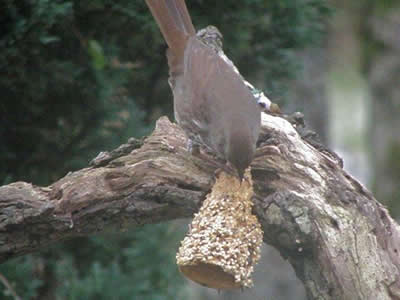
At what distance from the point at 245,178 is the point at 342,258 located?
56 centimetres

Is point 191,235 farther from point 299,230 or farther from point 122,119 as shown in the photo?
point 122,119

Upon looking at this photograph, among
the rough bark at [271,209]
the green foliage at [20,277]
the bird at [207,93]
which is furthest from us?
the green foliage at [20,277]

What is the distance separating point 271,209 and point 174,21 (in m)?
1.48

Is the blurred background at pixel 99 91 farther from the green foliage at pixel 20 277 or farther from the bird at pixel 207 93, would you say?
the bird at pixel 207 93

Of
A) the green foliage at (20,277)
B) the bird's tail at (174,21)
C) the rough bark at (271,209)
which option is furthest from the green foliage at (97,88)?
the rough bark at (271,209)

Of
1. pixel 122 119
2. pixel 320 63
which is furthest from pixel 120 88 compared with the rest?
pixel 320 63

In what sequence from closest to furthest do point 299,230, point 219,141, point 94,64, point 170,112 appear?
point 299,230 < point 219,141 < point 94,64 < point 170,112

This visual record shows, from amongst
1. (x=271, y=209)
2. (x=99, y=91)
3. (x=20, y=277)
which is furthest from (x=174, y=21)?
(x=20, y=277)

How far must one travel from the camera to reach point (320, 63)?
7316 millimetres

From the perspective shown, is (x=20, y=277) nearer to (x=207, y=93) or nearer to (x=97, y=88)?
(x=97, y=88)

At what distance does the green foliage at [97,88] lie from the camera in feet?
14.3

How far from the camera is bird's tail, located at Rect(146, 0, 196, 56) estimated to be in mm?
4262

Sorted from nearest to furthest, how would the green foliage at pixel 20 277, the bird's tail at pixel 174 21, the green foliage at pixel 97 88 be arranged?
the bird's tail at pixel 174 21 < the green foliage at pixel 97 88 < the green foliage at pixel 20 277

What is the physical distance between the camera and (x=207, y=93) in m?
4.06
